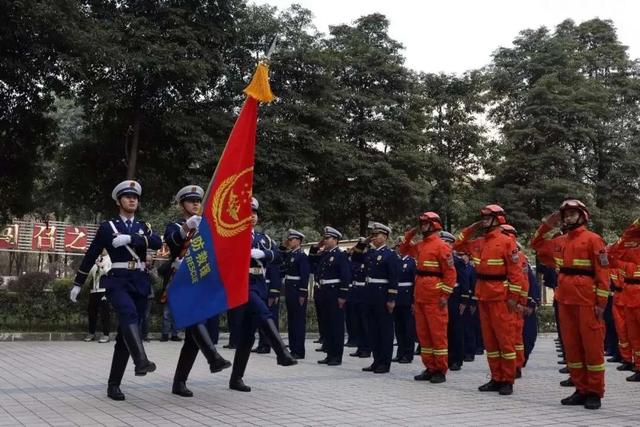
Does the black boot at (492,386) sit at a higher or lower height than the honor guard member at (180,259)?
lower

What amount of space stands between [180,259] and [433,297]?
3532mm

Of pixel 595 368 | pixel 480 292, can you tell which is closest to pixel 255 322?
pixel 480 292

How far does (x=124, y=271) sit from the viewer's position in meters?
7.42

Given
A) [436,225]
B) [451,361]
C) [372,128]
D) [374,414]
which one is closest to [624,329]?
[451,361]

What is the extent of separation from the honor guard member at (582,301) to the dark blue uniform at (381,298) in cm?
296

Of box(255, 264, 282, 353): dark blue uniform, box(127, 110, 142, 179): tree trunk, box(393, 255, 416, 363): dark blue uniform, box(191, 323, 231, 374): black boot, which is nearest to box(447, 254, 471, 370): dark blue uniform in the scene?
box(393, 255, 416, 363): dark blue uniform

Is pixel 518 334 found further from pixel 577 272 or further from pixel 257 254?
pixel 257 254

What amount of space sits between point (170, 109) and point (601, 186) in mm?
18936

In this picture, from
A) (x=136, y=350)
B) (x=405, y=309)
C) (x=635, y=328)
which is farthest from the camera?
(x=405, y=309)

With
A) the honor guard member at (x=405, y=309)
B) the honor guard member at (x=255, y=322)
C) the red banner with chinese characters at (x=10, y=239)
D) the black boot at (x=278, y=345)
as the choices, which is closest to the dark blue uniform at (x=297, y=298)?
the honor guard member at (x=405, y=309)

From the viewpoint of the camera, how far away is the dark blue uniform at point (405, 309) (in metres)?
11.6

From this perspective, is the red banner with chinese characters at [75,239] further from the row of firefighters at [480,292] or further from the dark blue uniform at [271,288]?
the dark blue uniform at [271,288]

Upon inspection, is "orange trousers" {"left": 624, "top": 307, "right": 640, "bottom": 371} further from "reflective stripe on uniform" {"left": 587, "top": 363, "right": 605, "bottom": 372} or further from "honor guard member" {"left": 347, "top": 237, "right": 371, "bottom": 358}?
"honor guard member" {"left": 347, "top": 237, "right": 371, "bottom": 358}

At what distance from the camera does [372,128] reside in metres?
26.7
